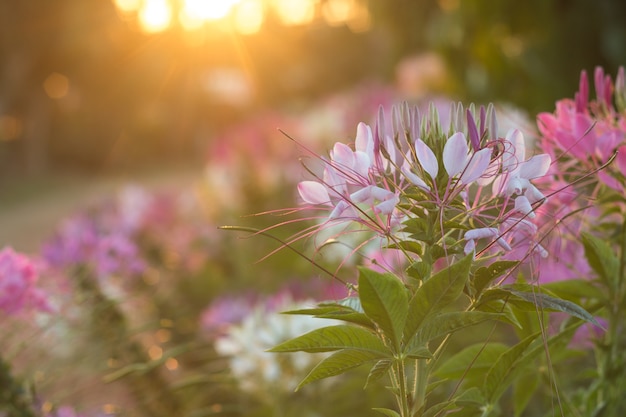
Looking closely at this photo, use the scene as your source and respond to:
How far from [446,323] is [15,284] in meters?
0.61

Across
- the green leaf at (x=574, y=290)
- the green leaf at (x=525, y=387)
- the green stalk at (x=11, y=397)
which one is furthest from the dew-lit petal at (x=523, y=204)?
the green stalk at (x=11, y=397)

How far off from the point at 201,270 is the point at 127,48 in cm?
987

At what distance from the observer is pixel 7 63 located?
1044 cm

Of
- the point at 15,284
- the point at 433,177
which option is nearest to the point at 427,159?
the point at 433,177

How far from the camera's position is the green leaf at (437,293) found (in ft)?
1.58

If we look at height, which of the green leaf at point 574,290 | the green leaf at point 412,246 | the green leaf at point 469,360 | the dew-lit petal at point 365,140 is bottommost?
the green leaf at point 469,360

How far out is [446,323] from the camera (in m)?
0.51

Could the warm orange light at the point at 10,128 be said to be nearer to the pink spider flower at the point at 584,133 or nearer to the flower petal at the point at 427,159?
the pink spider flower at the point at 584,133

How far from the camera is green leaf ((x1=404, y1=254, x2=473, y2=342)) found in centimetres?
48

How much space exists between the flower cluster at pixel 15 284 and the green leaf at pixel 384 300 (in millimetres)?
577

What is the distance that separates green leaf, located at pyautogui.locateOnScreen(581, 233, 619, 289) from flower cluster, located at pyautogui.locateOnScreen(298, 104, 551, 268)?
0.32ft

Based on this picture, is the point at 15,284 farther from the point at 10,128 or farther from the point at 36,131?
the point at 10,128

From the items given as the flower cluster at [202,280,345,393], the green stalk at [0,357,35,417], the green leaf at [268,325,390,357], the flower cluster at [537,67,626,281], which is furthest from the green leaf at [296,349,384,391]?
the flower cluster at [202,280,345,393]

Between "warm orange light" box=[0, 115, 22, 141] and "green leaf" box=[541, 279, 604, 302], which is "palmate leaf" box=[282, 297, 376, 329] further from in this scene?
"warm orange light" box=[0, 115, 22, 141]
